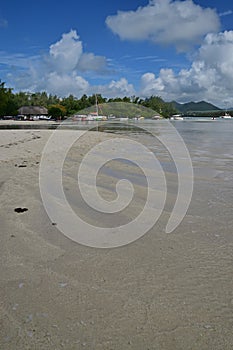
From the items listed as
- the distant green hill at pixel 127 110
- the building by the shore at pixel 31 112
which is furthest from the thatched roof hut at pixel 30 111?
the distant green hill at pixel 127 110

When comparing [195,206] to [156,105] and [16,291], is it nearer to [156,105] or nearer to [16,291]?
[16,291]

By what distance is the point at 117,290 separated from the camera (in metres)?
3.24

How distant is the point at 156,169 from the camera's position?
1073 cm

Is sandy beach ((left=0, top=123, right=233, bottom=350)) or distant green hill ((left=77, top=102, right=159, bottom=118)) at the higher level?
distant green hill ((left=77, top=102, right=159, bottom=118))

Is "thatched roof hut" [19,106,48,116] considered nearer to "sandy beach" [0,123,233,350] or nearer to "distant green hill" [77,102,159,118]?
"distant green hill" [77,102,159,118]

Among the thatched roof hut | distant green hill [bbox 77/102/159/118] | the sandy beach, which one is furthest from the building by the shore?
the sandy beach

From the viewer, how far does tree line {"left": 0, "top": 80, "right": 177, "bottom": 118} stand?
9862cm

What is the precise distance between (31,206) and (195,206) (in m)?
3.29

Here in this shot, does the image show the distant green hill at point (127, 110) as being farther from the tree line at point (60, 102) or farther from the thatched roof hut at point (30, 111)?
the thatched roof hut at point (30, 111)

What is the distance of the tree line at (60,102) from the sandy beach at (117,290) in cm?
8725

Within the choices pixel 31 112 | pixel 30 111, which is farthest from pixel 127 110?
pixel 30 111

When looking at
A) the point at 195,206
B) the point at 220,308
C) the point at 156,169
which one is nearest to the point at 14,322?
the point at 220,308

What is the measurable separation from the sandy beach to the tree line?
87.2 metres

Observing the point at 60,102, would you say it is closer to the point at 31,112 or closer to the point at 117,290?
the point at 31,112
